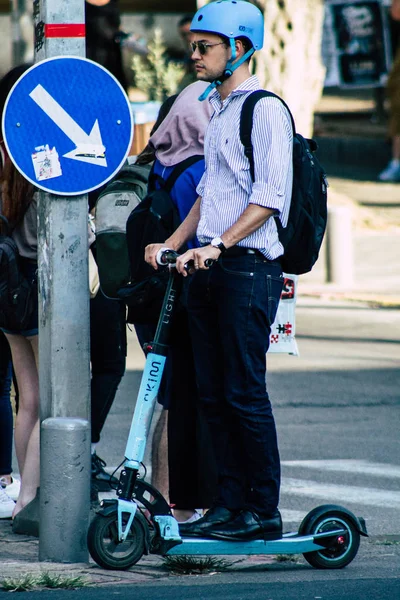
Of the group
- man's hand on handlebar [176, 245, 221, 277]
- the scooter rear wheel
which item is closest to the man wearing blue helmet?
man's hand on handlebar [176, 245, 221, 277]

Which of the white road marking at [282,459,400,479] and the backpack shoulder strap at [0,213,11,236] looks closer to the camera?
the backpack shoulder strap at [0,213,11,236]

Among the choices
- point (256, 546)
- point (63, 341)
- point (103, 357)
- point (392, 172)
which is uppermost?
point (392, 172)

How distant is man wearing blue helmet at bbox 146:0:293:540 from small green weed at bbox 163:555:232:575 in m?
0.18

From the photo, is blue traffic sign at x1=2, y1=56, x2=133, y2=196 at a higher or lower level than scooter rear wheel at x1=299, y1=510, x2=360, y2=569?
higher

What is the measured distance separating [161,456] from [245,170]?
1520mm

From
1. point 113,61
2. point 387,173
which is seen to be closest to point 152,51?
point 387,173

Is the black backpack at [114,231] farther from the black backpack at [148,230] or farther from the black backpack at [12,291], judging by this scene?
the black backpack at [12,291]

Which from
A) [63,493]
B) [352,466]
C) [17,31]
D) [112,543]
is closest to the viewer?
[112,543]

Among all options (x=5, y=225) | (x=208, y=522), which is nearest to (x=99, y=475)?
(x=5, y=225)

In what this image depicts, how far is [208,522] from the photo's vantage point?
192 inches

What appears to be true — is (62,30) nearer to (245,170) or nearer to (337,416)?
(245,170)

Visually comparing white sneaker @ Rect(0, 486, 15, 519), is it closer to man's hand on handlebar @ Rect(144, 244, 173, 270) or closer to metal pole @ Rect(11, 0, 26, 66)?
man's hand on handlebar @ Rect(144, 244, 173, 270)

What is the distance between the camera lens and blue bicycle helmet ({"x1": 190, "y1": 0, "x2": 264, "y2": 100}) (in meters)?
4.81

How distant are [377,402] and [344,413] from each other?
0.37 metres
